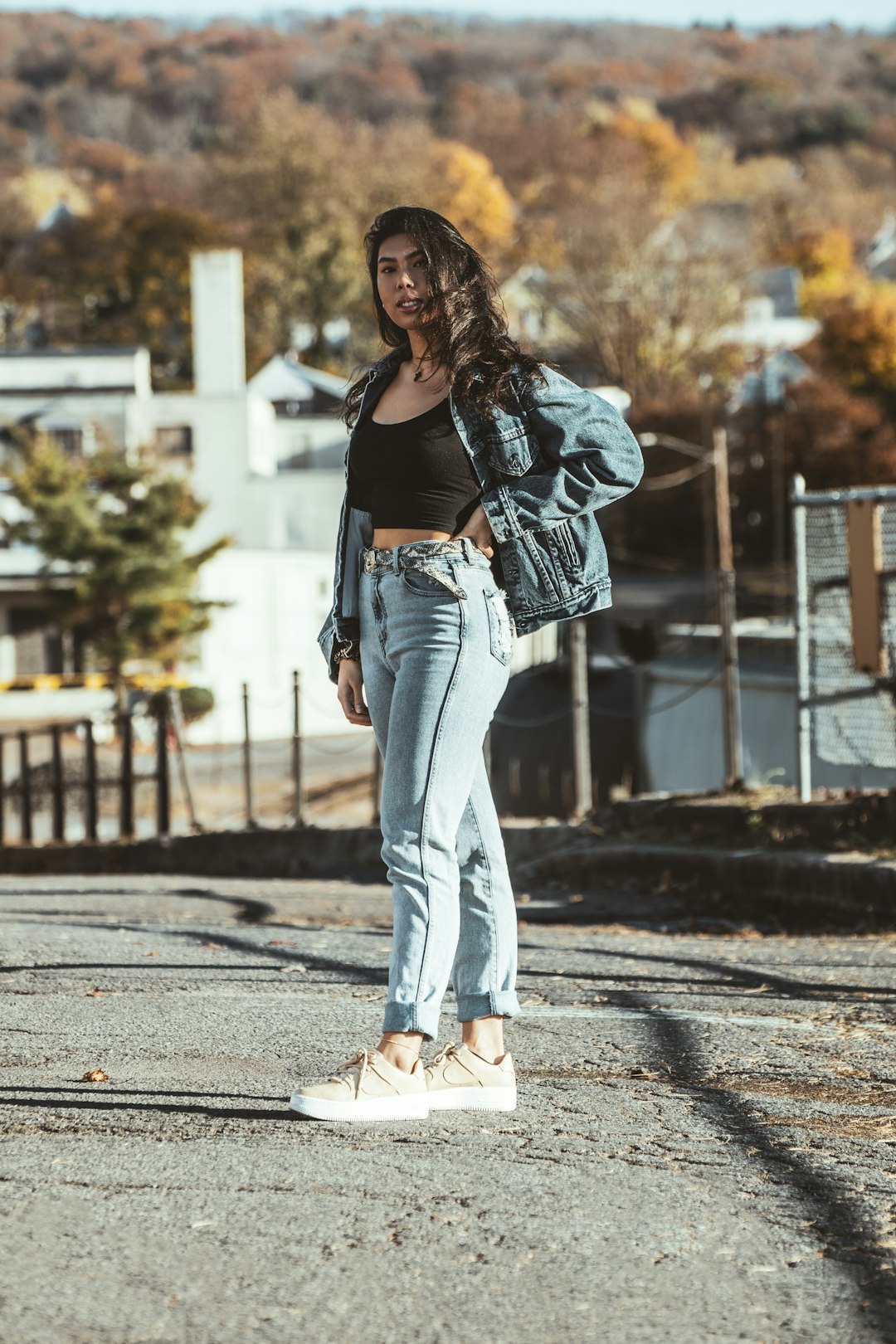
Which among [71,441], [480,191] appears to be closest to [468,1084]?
[71,441]

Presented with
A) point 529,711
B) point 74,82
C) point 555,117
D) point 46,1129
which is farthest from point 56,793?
point 74,82

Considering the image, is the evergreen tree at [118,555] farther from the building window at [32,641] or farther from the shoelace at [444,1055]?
the shoelace at [444,1055]

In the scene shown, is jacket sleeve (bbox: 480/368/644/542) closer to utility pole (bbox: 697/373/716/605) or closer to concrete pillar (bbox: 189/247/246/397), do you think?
utility pole (bbox: 697/373/716/605)

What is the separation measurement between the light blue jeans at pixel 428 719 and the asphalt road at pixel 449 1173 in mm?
392

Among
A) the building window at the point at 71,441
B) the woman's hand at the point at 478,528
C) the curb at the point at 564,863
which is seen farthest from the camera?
the building window at the point at 71,441

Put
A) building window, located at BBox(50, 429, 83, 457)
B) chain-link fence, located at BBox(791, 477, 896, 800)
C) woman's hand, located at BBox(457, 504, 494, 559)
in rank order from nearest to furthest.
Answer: woman's hand, located at BBox(457, 504, 494, 559)
chain-link fence, located at BBox(791, 477, 896, 800)
building window, located at BBox(50, 429, 83, 457)

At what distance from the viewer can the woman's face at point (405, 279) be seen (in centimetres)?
387

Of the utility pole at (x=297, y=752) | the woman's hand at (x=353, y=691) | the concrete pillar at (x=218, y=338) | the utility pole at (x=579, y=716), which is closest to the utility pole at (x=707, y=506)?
the concrete pillar at (x=218, y=338)

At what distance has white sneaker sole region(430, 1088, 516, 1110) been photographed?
384 centimetres

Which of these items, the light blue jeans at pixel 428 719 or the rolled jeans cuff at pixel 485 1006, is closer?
the light blue jeans at pixel 428 719

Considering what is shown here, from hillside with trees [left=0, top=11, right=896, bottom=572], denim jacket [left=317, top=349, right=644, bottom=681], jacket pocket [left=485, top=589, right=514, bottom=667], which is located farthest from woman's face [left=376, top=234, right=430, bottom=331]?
hillside with trees [left=0, top=11, right=896, bottom=572]

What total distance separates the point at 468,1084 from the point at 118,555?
32890 millimetres

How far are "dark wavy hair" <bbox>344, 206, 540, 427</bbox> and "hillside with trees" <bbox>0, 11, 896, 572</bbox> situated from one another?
47156mm

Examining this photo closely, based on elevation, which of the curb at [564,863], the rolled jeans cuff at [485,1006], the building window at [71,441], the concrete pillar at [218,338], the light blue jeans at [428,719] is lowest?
the curb at [564,863]
